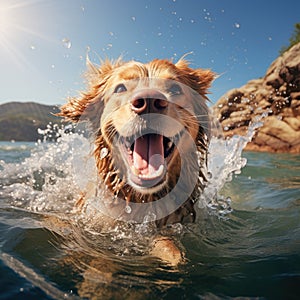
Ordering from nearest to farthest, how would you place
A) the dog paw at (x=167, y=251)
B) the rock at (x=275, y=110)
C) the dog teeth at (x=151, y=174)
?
the dog paw at (x=167, y=251) < the dog teeth at (x=151, y=174) < the rock at (x=275, y=110)

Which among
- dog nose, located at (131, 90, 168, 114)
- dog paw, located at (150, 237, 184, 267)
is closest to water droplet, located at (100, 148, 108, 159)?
dog nose, located at (131, 90, 168, 114)

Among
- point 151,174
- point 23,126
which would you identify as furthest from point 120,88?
point 23,126

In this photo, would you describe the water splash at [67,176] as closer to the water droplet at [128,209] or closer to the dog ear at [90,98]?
the dog ear at [90,98]

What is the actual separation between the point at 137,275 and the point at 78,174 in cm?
301

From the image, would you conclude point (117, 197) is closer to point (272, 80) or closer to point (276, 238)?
point (276, 238)

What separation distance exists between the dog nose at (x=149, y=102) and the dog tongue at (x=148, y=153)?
32 cm

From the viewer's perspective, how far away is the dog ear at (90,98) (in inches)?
169

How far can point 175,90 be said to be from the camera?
3.71m

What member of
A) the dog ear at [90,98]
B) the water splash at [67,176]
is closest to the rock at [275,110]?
the water splash at [67,176]

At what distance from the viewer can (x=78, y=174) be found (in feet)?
16.6

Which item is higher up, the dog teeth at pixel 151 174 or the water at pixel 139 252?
the dog teeth at pixel 151 174

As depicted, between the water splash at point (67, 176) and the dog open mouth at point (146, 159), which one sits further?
the water splash at point (67, 176)

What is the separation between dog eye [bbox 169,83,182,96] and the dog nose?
0.43m

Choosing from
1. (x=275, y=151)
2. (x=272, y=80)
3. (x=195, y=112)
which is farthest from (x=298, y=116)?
(x=195, y=112)
